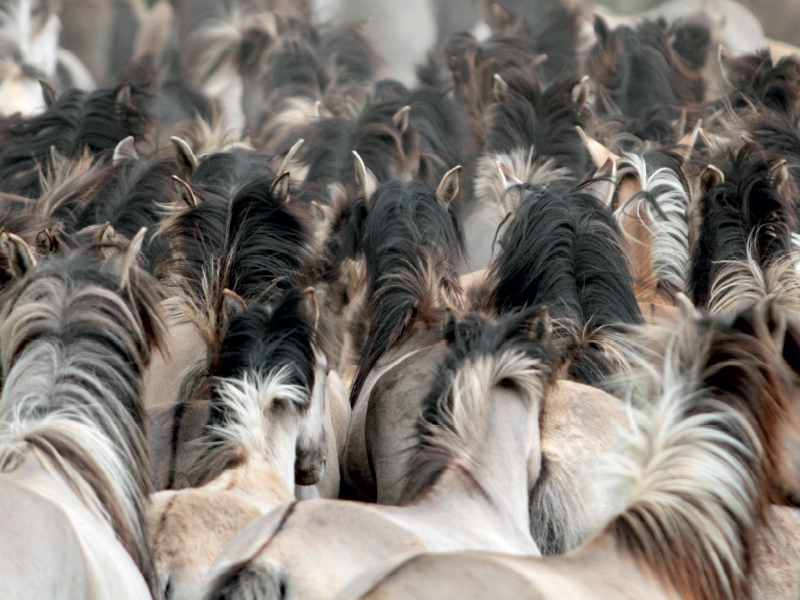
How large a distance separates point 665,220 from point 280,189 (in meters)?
2.07

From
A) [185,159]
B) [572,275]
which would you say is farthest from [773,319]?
[185,159]

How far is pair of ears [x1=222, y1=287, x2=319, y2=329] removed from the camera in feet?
10.8

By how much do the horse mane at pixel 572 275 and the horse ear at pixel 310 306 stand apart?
1023 millimetres

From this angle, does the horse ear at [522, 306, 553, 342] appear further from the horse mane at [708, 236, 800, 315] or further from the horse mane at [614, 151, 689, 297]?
the horse mane at [614, 151, 689, 297]

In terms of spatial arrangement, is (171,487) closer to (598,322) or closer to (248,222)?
(248,222)

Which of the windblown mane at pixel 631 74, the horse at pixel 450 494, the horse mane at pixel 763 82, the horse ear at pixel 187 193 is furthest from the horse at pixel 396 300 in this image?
the windblown mane at pixel 631 74

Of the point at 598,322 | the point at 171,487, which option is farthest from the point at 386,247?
the point at 171,487

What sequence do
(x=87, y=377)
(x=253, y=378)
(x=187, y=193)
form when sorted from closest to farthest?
(x=87, y=377) < (x=253, y=378) < (x=187, y=193)

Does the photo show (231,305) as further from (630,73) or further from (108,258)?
(630,73)

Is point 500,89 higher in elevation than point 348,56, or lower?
lower

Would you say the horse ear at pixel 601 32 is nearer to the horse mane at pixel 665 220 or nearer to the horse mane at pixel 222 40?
the horse mane at pixel 222 40

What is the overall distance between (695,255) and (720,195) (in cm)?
30

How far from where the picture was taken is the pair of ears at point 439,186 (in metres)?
4.69

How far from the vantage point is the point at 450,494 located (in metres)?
2.73
